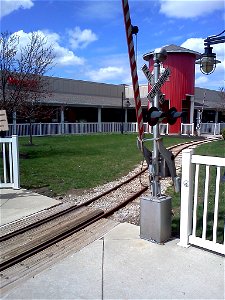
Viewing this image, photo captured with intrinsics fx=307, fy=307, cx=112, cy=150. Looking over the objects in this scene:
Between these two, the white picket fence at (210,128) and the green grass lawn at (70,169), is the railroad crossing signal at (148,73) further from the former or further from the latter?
the white picket fence at (210,128)

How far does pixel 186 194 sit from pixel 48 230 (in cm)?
216

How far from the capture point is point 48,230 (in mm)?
4699

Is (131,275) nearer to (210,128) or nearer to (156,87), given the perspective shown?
(156,87)

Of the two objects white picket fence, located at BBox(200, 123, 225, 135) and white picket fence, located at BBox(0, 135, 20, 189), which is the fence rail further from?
white picket fence, located at BBox(0, 135, 20, 189)

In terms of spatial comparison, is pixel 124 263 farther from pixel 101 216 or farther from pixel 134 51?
pixel 134 51

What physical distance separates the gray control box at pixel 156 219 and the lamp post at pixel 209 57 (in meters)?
3.68

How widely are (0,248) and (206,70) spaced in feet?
17.6

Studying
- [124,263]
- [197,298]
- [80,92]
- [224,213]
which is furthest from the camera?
[80,92]

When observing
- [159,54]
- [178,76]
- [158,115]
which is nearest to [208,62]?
[159,54]

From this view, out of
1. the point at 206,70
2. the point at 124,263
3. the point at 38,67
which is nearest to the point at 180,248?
the point at 124,263

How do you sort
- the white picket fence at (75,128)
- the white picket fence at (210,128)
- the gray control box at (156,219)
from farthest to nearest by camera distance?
the white picket fence at (210,128) → the white picket fence at (75,128) → the gray control box at (156,219)

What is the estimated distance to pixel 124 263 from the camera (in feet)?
12.0

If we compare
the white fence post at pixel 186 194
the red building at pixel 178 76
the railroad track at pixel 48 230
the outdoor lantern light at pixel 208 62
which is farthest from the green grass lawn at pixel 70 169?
the red building at pixel 178 76

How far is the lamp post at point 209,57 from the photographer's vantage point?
6.18 metres
